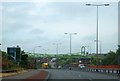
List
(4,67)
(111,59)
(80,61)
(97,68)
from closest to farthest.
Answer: (4,67) → (97,68) → (111,59) → (80,61)

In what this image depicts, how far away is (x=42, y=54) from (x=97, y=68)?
331 ft

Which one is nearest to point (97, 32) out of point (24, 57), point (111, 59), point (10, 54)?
point (10, 54)

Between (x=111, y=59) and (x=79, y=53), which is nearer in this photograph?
(x=111, y=59)

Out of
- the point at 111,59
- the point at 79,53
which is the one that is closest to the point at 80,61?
the point at 79,53

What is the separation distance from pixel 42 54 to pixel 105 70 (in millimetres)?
112324

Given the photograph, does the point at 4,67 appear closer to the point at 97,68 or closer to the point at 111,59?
the point at 97,68

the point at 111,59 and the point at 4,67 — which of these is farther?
the point at 111,59

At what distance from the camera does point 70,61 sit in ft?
644

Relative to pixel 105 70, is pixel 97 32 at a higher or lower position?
higher

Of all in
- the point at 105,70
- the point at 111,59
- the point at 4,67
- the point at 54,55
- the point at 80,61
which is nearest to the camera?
the point at 4,67

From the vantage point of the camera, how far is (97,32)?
79.7 meters

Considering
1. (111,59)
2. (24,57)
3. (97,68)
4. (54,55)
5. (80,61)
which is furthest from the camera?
(80,61)

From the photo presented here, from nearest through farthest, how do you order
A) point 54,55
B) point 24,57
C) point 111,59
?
point 24,57
point 111,59
point 54,55

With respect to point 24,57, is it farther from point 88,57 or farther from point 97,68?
point 88,57
